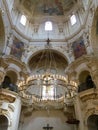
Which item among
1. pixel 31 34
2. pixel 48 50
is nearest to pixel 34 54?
pixel 48 50

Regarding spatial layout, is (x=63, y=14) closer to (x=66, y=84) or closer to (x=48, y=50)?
(x=48, y=50)

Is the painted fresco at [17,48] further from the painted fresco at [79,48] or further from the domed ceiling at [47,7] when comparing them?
the painted fresco at [79,48]

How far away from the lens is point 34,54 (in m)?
16.8

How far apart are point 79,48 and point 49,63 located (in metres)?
4.08

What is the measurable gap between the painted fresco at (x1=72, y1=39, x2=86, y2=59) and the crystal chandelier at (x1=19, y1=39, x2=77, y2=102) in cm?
255

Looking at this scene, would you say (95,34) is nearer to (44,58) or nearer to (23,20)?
(44,58)

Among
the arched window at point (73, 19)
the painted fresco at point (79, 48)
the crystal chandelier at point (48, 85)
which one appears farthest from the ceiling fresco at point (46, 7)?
the painted fresco at point (79, 48)

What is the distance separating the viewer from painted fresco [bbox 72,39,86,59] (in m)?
15.0

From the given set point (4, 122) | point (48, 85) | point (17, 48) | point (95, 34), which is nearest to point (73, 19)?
point (95, 34)

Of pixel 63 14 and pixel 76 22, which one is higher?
pixel 63 14

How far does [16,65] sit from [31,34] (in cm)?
515

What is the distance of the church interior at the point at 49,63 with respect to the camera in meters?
12.3

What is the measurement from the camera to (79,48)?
607 inches

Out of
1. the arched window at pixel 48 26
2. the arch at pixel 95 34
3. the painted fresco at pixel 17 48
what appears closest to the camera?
the arch at pixel 95 34
